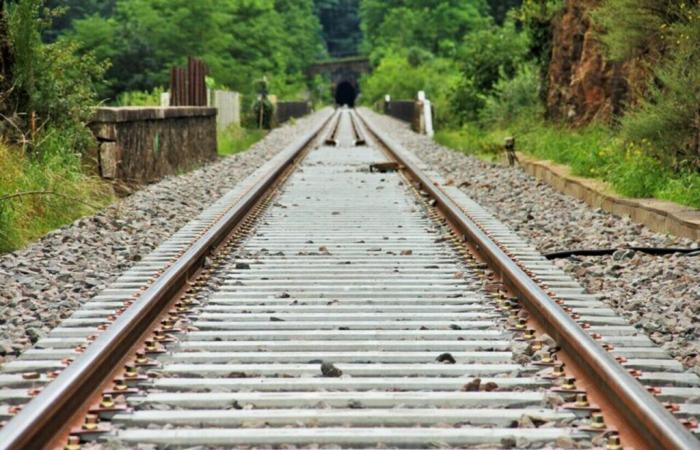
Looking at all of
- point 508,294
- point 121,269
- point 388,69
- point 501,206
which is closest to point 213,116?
point 501,206

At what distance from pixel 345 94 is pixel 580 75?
390 feet

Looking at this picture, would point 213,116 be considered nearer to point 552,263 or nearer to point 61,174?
point 61,174

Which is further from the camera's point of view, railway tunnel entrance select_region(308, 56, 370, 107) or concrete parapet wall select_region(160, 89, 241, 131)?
railway tunnel entrance select_region(308, 56, 370, 107)

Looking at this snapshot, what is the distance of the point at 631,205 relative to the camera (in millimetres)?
9984

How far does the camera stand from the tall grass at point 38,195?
854 cm

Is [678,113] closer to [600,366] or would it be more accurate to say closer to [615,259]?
[615,259]

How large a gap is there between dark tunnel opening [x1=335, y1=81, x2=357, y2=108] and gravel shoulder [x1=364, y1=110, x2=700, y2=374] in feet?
383

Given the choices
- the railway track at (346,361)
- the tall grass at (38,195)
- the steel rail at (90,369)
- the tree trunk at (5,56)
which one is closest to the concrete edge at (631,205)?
the railway track at (346,361)

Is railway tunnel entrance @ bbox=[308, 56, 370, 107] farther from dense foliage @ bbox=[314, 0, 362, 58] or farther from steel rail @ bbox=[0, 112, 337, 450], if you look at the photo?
steel rail @ bbox=[0, 112, 337, 450]

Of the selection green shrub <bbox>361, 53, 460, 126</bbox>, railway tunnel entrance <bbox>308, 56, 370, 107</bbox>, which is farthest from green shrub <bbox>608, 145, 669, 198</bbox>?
railway tunnel entrance <bbox>308, 56, 370, 107</bbox>

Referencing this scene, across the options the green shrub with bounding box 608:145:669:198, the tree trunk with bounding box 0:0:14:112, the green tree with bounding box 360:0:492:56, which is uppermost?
the green tree with bounding box 360:0:492:56

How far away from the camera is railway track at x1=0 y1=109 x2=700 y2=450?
12.4 feet

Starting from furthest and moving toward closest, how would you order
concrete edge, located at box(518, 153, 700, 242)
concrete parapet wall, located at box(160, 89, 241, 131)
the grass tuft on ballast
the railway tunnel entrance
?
the railway tunnel entrance < concrete parapet wall, located at box(160, 89, 241, 131) < the grass tuft on ballast < concrete edge, located at box(518, 153, 700, 242)

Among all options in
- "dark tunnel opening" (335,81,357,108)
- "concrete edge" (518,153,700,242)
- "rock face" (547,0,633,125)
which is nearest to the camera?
"concrete edge" (518,153,700,242)
